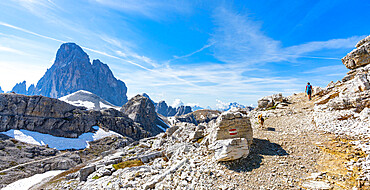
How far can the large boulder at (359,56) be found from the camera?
3234 cm

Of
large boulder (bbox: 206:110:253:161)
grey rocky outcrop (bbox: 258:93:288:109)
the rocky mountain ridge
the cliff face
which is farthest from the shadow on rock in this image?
the cliff face

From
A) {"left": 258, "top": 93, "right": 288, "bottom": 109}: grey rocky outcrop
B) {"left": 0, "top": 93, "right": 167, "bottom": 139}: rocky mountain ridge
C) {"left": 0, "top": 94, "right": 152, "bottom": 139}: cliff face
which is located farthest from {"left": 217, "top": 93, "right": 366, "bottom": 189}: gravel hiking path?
{"left": 0, "top": 94, "right": 152, "bottom": 139}: cliff face

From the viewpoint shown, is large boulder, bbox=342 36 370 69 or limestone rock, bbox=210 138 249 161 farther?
large boulder, bbox=342 36 370 69

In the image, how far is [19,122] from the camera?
92.9 metres

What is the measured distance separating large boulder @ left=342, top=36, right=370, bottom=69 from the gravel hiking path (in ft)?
94.7

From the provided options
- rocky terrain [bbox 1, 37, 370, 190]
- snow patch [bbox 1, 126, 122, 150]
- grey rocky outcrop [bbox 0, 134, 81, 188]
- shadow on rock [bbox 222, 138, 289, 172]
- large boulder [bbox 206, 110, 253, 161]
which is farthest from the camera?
snow patch [bbox 1, 126, 122, 150]

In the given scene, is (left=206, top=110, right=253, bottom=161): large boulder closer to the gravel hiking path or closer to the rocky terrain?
the rocky terrain

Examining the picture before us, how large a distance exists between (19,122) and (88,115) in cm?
3778

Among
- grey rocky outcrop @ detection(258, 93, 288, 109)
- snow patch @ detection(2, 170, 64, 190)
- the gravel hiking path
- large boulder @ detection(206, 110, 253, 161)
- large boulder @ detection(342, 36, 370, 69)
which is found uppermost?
large boulder @ detection(342, 36, 370, 69)

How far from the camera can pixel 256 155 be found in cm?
1566

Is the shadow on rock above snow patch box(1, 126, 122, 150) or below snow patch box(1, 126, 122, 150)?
above

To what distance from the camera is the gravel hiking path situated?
10.7 meters

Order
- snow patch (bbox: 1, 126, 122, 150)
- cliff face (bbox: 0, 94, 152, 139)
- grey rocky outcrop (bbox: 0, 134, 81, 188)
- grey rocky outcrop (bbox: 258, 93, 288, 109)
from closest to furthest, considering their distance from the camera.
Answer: grey rocky outcrop (bbox: 258, 93, 288, 109) → grey rocky outcrop (bbox: 0, 134, 81, 188) → snow patch (bbox: 1, 126, 122, 150) → cliff face (bbox: 0, 94, 152, 139)

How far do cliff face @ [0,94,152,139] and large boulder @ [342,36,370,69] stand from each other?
137 m
